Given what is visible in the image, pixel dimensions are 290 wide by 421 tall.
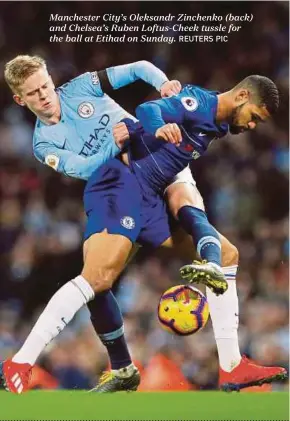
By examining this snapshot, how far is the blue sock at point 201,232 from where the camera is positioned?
18.2 feet

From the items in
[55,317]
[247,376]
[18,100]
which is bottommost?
[247,376]

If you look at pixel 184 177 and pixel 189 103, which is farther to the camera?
pixel 184 177

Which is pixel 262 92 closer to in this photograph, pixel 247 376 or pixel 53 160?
pixel 53 160

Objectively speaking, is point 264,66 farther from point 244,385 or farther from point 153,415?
point 153,415

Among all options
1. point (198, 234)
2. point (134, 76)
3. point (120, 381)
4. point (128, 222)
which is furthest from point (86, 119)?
point (120, 381)

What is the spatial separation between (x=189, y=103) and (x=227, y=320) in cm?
136

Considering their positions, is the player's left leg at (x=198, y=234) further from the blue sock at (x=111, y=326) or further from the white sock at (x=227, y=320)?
the blue sock at (x=111, y=326)

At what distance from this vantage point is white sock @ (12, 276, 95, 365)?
17.9ft

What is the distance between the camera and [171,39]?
685 cm

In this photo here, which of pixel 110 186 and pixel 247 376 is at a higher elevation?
pixel 110 186

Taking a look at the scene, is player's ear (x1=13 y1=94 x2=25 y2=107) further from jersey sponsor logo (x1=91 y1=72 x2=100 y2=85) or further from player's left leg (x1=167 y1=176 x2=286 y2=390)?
player's left leg (x1=167 y1=176 x2=286 y2=390)

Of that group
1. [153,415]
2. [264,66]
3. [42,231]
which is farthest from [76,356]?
[264,66]

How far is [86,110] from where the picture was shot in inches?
244

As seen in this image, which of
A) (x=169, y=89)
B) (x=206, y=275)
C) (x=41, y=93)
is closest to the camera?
(x=206, y=275)
